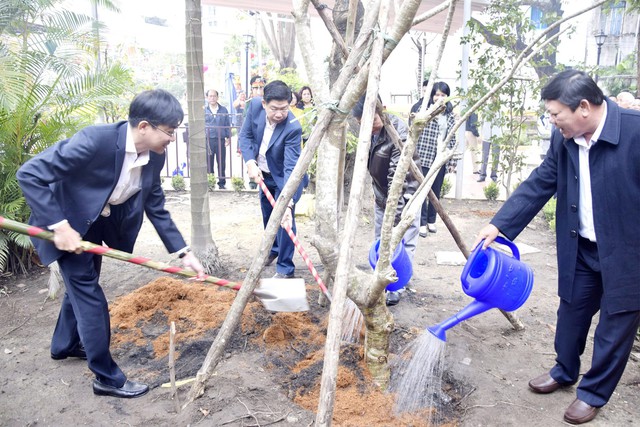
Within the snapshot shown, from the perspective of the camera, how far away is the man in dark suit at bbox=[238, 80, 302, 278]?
4.92 m

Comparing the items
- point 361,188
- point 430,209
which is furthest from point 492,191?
point 361,188

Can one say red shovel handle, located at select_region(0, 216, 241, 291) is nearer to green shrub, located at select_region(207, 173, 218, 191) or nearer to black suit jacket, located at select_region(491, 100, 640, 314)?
black suit jacket, located at select_region(491, 100, 640, 314)

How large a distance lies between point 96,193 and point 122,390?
3.94ft

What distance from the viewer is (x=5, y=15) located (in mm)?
6895

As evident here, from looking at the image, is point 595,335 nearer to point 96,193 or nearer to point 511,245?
point 511,245

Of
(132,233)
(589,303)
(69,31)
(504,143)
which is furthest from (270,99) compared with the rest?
(504,143)

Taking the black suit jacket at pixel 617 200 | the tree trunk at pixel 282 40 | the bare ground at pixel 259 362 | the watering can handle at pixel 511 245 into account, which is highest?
the tree trunk at pixel 282 40

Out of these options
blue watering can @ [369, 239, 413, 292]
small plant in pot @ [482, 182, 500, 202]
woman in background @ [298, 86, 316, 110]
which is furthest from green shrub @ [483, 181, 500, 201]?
blue watering can @ [369, 239, 413, 292]

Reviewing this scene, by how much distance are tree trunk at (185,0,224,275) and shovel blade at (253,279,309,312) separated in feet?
6.42

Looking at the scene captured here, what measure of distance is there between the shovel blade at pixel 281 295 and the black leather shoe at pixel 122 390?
911 mm

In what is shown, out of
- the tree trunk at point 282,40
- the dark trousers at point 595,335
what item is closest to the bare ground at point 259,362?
the dark trousers at point 595,335

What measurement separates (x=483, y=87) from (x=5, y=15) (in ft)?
21.7

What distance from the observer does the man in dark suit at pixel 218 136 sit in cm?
1065

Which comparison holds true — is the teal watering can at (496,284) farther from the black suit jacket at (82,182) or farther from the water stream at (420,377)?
the black suit jacket at (82,182)
